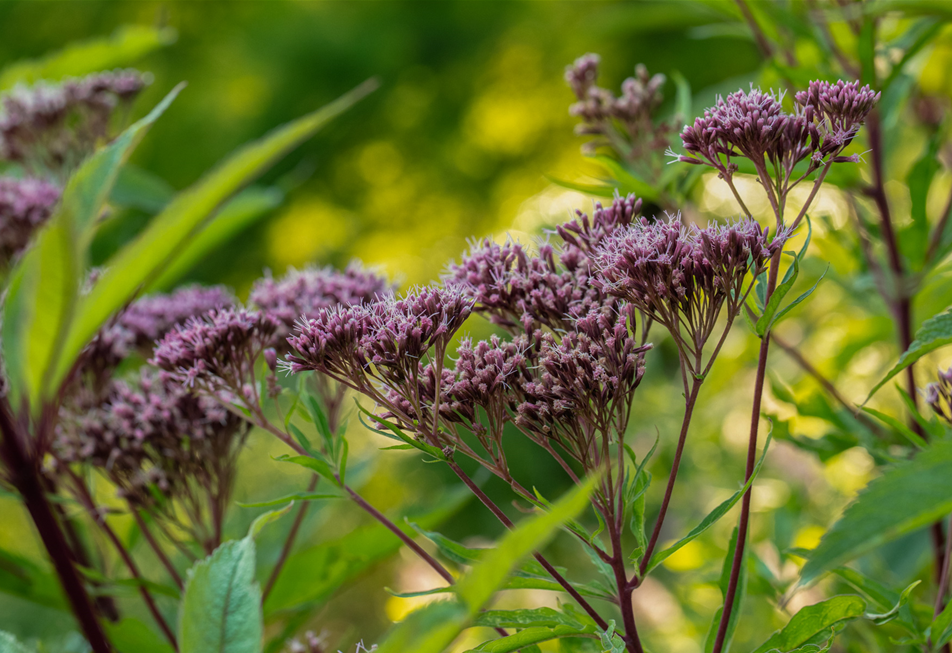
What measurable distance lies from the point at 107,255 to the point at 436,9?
247 centimetres

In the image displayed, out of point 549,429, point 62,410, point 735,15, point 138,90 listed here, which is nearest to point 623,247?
point 549,429

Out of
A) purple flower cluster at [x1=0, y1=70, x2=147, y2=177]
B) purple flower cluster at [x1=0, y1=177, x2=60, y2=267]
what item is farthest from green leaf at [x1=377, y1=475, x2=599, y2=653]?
purple flower cluster at [x1=0, y1=70, x2=147, y2=177]

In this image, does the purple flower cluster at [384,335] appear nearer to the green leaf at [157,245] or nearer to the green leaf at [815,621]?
the green leaf at [157,245]

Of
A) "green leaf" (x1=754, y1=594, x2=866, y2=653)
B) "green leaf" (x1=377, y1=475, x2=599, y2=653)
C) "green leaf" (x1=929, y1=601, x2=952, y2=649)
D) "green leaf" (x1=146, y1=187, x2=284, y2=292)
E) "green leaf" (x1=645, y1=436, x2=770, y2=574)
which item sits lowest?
"green leaf" (x1=929, y1=601, x2=952, y2=649)

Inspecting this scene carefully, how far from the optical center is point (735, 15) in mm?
613

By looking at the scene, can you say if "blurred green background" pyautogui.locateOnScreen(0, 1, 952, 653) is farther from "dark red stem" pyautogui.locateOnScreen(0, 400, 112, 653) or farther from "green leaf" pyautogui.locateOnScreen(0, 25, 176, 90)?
Answer: "dark red stem" pyautogui.locateOnScreen(0, 400, 112, 653)

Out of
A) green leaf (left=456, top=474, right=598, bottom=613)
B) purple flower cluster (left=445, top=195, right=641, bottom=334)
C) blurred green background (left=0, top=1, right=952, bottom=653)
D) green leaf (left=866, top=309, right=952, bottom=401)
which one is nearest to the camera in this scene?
green leaf (left=456, top=474, right=598, bottom=613)

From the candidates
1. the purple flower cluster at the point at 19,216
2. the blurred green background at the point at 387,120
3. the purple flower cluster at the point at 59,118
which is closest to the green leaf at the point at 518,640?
the purple flower cluster at the point at 19,216

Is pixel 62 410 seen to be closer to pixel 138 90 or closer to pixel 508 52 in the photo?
pixel 138 90

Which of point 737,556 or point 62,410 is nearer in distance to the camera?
point 737,556

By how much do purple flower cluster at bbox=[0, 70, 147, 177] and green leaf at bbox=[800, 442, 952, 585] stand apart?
828 mm

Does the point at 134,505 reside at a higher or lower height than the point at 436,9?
lower

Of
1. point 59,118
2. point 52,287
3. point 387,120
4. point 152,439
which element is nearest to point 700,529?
point 52,287

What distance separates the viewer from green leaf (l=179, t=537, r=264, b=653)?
299mm
